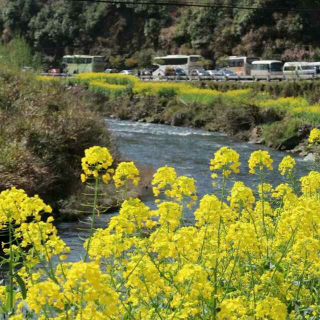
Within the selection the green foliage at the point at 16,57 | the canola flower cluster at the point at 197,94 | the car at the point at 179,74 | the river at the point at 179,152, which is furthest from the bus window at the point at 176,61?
the river at the point at 179,152

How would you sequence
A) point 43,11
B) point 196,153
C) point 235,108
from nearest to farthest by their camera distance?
point 196,153
point 235,108
point 43,11

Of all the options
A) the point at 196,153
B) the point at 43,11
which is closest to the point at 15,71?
the point at 196,153

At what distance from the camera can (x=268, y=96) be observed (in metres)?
36.5

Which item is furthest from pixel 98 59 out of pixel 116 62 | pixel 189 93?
pixel 189 93

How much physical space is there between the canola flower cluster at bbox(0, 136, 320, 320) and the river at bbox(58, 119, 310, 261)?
6406 mm

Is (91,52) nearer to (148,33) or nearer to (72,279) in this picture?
(148,33)

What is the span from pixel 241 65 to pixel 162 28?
1909 centimetres

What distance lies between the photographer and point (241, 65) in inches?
2103

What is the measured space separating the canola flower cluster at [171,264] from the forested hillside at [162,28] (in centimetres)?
5176

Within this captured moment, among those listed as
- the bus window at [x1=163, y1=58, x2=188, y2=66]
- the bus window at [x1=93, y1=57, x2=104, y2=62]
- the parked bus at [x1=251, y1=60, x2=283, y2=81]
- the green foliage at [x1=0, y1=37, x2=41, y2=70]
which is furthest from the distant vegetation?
the bus window at [x1=93, y1=57, x2=104, y2=62]

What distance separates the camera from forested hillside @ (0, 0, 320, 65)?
193 ft

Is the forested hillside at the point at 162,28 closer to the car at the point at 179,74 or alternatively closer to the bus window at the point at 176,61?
the bus window at the point at 176,61

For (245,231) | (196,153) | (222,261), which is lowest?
(196,153)

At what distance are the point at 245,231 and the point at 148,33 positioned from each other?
6792cm
